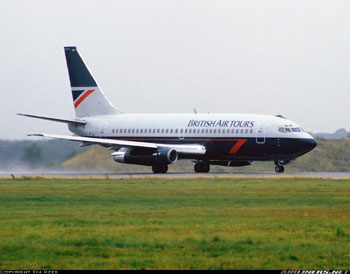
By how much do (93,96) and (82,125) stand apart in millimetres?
2640

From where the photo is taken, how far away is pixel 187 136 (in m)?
55.8

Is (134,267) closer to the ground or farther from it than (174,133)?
farther from it

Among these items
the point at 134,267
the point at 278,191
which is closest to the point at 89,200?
the point at 278,191

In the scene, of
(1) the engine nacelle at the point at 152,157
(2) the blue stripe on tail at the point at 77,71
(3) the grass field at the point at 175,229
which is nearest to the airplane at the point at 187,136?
(1) the engine nacelle at the point at 152,157

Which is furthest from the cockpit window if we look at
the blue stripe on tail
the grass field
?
the grass field

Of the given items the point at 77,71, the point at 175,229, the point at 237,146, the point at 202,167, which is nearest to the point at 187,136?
the point at 202,167

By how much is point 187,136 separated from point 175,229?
35463 mm

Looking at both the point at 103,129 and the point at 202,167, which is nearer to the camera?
the point at 202,167

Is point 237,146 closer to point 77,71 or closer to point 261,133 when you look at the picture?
point 261,133

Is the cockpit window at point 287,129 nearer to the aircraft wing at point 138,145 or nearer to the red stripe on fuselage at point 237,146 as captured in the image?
the red stripe on fuselage at point 237,146

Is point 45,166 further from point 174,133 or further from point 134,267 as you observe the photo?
point 134,267

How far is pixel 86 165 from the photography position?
60.5m

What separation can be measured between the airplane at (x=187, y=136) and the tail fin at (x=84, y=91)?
76mm

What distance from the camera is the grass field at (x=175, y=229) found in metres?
15.9
